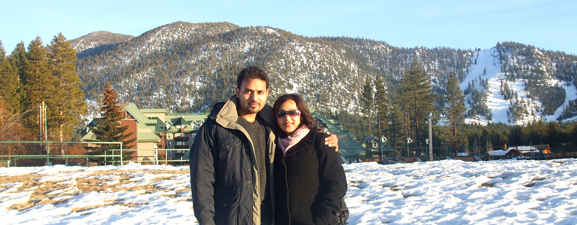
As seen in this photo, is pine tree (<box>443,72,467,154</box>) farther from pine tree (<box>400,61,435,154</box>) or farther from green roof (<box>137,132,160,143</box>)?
green roof (<box>137,132,160,143</box>)

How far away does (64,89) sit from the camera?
3725 cm

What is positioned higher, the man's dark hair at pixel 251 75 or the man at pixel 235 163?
the man's dark hair at pixel 251 75

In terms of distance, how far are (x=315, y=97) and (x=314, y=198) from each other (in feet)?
601

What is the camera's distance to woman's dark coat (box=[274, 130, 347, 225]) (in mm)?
2492

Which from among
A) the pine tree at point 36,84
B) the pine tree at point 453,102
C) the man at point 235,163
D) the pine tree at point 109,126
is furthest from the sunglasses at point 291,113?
the pine tree at point 453,102

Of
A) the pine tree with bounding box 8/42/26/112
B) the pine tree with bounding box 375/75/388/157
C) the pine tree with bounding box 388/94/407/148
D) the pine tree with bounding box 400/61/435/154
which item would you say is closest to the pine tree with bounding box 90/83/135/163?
the pine tree with bounding box 8/42/26/112

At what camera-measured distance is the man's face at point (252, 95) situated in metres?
2.59

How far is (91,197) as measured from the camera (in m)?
6.93

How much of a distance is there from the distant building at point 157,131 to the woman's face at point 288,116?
2558 centimetres

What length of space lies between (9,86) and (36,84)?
427 centimetres

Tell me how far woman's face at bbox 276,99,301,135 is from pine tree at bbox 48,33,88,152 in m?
38.6

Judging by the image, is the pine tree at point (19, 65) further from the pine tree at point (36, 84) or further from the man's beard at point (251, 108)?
the man's beard at point (251, 108)

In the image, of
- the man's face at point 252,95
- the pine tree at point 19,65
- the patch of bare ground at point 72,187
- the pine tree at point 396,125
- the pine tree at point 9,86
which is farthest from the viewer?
the pine tree at point 396,125

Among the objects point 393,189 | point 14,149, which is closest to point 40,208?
point 393,189
